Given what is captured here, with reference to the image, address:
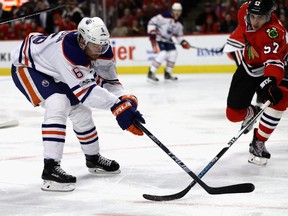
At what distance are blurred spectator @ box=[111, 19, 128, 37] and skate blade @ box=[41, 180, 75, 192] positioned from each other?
7.88m

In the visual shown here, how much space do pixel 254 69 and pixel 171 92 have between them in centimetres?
419

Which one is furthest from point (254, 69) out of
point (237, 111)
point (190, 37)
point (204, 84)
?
point (190, 37)

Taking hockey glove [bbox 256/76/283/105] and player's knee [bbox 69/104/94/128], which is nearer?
player's knee [bbox 69/104/94/128]

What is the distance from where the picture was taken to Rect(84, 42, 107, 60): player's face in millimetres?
3141

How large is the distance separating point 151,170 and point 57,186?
63 centimetres

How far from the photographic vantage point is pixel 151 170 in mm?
3664

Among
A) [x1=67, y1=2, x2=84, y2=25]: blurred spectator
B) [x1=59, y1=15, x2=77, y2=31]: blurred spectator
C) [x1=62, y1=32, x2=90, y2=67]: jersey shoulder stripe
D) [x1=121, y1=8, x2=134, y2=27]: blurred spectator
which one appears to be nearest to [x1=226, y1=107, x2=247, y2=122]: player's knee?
[x1=62, y1=32, x2=90, y2=67]: jersey shoulder stripe

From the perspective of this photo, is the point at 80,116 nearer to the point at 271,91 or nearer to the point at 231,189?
the point at 231,189

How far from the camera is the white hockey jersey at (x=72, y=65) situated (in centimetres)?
311

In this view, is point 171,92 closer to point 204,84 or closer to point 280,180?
point 204,84

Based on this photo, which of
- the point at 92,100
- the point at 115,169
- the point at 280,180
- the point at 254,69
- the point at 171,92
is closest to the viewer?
the point at 92,100

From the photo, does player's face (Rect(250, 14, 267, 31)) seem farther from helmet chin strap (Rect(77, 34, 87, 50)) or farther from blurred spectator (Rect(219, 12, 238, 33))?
blurred spectator (Rect(219, 12, 238, 33))

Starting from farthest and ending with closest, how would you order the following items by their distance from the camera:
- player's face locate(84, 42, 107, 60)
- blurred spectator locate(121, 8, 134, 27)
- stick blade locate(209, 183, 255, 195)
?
1. blurred spectator locate(121, 8, 134, 27)
2. player's face locate(84, 42, 107, 60)
3. stick blade locate(209, 183, 255, 195)

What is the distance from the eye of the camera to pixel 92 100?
3105 millimetres
